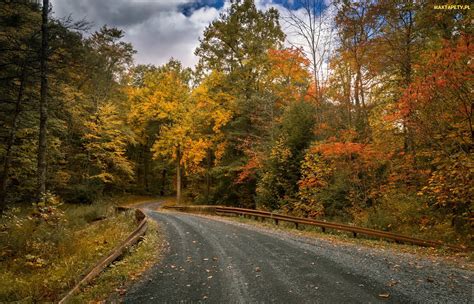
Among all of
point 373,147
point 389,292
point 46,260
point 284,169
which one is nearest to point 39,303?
point 46,260

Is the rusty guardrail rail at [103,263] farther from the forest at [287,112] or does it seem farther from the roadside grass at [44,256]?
the forest at [287,112]

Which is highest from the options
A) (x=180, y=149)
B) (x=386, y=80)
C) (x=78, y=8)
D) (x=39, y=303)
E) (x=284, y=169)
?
(x=78, y=8)

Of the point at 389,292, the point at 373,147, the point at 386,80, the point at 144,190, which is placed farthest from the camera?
the point at 144,190

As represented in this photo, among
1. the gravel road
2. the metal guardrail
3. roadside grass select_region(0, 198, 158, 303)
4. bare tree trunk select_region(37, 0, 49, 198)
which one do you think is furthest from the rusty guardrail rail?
the metal guardrail

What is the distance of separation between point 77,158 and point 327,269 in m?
25.5

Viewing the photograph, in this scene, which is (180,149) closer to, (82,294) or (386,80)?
(386,80)

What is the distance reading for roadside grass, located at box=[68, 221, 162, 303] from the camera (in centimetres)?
569

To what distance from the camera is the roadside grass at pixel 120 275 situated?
569 centimetres

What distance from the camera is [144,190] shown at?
44125 millimetres

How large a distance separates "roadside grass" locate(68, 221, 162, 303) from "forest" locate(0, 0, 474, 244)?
404cm

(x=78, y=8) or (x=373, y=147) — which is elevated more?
(x=78, y=8)

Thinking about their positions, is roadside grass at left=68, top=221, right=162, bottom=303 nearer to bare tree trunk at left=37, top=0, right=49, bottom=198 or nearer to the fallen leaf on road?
the fallen leaf on road

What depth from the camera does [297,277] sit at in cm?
633

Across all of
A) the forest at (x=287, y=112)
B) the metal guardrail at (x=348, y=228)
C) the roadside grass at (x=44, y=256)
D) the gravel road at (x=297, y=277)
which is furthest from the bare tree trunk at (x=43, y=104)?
the metal guardrail at (x=348, y=228)
